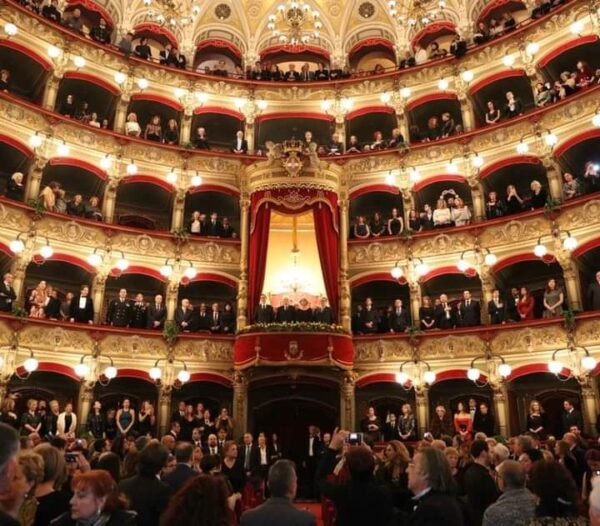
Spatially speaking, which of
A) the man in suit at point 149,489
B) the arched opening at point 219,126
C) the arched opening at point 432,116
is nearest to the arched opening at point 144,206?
the arched opening at point 219,126

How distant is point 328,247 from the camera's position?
19.0m

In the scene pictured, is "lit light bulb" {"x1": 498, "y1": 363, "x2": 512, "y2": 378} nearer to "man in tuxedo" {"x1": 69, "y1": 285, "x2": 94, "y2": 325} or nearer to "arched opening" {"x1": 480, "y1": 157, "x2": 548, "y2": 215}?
"arched opening" {"x1": 480, "y1": 157, "x2": 548, "y2": 215}

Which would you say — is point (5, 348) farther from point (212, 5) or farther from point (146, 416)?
point (212, 5)

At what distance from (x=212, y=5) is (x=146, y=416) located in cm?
1911

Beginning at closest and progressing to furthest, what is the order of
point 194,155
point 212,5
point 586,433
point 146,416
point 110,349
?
point 586,433
point 146,416
point 110,349
point 194,155
point 212,5

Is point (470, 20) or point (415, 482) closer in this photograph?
point (415, 482)

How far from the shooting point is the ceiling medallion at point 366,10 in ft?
85.8

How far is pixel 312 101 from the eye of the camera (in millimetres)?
23406

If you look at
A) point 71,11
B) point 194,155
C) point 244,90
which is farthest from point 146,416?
point 71,11

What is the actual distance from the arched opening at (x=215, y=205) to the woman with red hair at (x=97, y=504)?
1944 centimetres

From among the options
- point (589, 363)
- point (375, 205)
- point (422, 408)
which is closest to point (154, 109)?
point (375, 205)

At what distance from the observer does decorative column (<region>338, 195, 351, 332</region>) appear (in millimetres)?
18234

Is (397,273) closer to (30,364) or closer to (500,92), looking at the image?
(500,92)

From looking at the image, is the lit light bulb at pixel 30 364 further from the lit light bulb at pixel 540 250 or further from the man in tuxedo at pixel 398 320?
the lit light bulb at pixel 540 250
